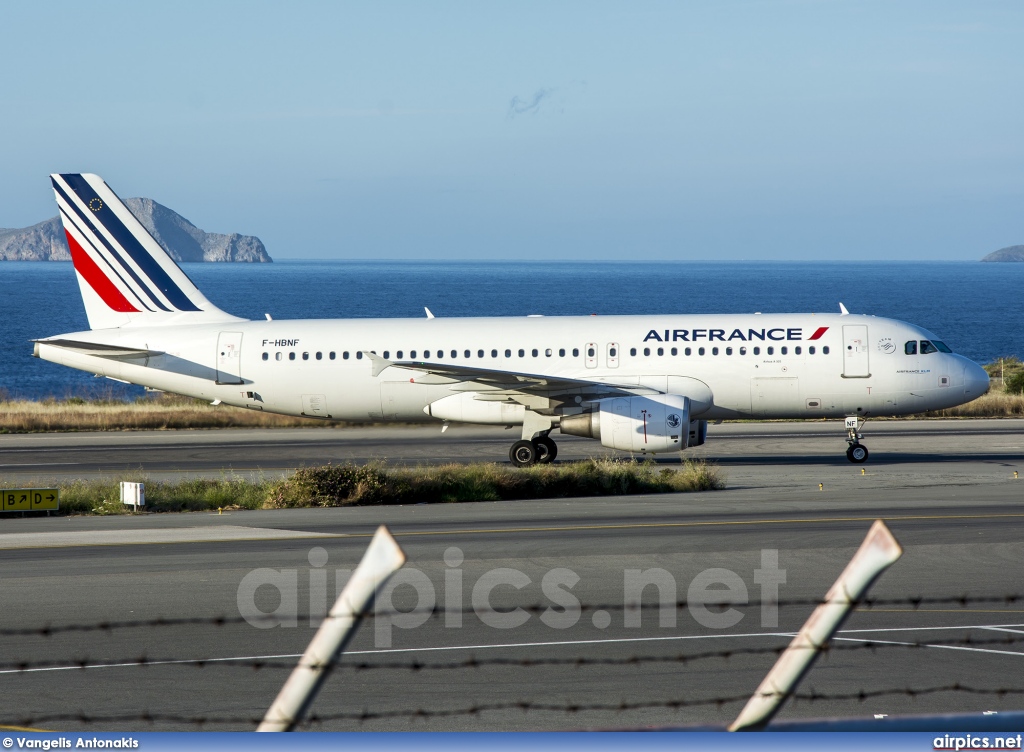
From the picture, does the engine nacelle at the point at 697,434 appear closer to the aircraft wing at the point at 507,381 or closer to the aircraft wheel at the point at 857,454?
the aircraft wing at the point at 507,381

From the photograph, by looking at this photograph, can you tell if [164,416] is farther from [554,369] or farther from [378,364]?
[554,369]

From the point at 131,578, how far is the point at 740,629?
8.45 meters

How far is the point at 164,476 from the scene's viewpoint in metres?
29.5

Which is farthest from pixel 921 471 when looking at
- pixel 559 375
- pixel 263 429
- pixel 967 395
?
pixel 263 429

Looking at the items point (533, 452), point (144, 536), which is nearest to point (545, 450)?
point (533, 452)

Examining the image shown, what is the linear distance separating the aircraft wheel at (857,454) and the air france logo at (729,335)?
10.1 ft

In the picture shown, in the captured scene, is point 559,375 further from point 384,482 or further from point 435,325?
point 384,482

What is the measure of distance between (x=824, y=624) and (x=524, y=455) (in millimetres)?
26293

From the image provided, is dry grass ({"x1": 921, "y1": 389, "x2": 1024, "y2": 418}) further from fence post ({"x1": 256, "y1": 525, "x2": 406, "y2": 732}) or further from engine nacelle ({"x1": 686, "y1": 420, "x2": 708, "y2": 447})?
fence post ({"x1": 256, "y1": 525, "x2": 406, "y2": 732})

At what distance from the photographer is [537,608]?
10.5 m

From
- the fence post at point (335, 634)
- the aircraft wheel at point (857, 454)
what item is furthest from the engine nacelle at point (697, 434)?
the fence post at point (335, 634)

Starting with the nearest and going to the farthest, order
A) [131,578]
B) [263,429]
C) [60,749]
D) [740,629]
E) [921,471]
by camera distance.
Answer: [60,749] → [740,629] → [131,578] → [921,471] → [263,429]

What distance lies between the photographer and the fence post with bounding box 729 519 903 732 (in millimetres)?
4160

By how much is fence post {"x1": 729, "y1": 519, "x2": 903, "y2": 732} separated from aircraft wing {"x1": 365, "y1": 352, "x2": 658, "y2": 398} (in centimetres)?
2414
